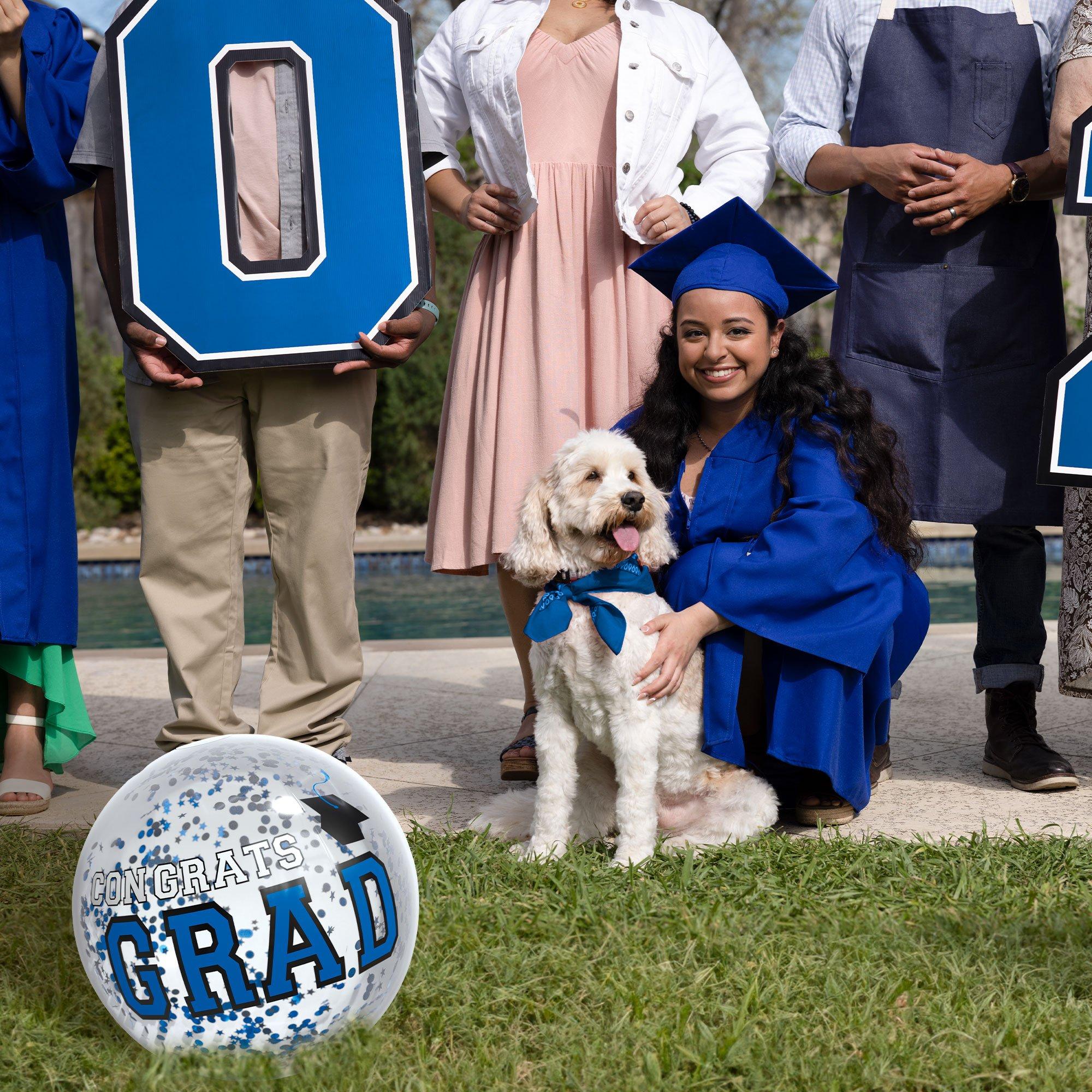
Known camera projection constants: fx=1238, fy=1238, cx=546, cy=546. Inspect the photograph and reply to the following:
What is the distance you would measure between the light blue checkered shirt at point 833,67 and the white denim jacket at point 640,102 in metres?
0.09

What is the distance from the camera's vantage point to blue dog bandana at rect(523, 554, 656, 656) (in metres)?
2.64

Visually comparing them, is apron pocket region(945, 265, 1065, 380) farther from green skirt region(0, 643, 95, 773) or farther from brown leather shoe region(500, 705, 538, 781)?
green skirt region(0, 643, 95, 773)

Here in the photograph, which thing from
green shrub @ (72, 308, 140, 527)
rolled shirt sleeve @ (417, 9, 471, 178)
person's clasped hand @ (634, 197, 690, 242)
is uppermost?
rolled shirt sleeve @ (417, 9, 471, 178)

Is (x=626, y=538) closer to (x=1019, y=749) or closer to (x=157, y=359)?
(x=157, y=359)

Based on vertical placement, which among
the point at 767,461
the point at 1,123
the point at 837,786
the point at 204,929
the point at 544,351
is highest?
the point at 1,123

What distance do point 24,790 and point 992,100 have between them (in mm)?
3197

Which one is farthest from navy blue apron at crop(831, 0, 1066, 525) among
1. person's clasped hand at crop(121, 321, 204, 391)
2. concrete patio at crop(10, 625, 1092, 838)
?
person's clasped hand at crop(121, 321, 204, 391)

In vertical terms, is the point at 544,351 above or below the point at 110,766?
above

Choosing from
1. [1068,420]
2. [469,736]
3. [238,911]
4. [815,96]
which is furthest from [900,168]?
[238,911]

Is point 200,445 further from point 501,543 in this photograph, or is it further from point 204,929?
point 204,929

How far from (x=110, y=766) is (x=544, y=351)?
1826mm

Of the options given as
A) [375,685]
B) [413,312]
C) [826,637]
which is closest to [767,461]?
[826,637]

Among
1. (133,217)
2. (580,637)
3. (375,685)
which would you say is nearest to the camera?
(580,637)

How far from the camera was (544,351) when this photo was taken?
3.41m
